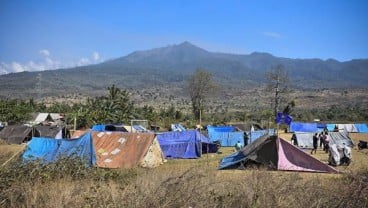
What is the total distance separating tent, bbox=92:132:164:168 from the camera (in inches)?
792

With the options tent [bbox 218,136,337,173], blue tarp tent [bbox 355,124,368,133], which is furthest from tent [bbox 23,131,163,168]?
blue tarp tent [bbox 355,124,368,133]

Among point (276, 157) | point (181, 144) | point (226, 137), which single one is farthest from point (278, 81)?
point (276, 157)

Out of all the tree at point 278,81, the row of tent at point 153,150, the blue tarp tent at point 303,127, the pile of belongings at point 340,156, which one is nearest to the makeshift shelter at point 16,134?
the row of tent at point 153,150

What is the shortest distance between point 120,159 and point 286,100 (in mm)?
51294

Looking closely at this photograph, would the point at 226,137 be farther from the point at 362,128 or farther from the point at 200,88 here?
the point at 200,88

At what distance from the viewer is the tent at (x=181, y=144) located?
26.1 metres

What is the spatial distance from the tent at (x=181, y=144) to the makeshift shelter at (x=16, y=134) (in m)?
16.2

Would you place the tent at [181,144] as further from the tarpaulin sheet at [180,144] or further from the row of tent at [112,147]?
the row of tent at [112,147]

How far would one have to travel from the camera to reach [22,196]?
6.04 metres

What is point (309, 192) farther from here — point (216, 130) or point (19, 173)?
point (216, 130)

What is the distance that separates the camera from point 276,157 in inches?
686

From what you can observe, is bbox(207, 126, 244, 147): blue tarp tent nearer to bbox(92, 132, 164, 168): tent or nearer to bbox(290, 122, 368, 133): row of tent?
bbox(92, 132, 164, 168): tent

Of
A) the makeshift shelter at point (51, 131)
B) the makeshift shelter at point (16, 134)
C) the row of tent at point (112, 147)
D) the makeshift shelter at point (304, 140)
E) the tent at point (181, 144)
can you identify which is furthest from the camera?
the makeshift shelter at point (51, 131)

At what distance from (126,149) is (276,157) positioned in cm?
734
